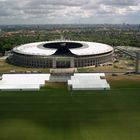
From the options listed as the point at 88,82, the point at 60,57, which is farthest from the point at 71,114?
the point at 60,57

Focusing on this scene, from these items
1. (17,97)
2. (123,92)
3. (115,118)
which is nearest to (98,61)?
(123,92)

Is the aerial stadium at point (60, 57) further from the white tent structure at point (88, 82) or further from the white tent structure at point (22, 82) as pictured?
the white tent structure at point (22, 82)

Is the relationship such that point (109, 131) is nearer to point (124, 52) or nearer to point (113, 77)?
point (113, 77)

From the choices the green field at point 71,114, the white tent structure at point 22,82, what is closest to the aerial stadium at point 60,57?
the white tent structure at point 22,82

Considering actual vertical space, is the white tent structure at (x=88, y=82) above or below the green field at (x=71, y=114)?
above

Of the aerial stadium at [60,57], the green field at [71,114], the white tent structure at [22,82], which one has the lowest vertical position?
the green field at [71,114]

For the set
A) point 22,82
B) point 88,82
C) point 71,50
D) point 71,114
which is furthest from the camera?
point 71,50

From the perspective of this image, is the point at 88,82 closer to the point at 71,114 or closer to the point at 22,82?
the point at 22,82
